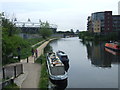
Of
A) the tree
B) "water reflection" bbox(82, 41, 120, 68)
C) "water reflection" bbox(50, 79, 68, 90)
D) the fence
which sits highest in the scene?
the tree

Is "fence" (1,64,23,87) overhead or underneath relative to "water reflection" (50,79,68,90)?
overhead

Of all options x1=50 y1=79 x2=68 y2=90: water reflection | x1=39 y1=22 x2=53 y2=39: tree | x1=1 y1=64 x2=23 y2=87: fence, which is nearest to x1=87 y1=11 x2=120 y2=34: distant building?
x1=39 y1=22 x2=53 y2=39: tree

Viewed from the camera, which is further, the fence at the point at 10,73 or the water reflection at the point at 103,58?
the water reflection at the point at 103,58

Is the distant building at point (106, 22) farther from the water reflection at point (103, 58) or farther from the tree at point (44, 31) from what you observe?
the water reflection at point (103, 58)

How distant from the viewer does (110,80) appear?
74.4 ft

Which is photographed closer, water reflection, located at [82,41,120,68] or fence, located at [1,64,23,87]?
fence, located at [1,64,23,87]

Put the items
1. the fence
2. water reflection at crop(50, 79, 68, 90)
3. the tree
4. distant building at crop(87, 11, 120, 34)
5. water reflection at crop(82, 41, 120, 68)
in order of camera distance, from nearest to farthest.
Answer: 1. the fence
2. water reflection at crop(50, 79, 68, 90)
3. water reflection at crop(82, 41, 120, 68)
4. distant building at crop(87, 11, 120, 34)
5. the tree

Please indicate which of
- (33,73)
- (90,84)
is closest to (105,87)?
(90,84)

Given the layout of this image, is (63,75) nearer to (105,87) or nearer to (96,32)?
(105,87)

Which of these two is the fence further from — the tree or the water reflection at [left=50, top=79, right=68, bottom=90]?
the tree

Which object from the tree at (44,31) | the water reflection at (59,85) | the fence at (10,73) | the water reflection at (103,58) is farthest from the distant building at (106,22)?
the fence at (10,73)

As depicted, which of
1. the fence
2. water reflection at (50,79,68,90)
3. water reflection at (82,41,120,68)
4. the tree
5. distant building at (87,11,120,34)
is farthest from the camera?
the tree

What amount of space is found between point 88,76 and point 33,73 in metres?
7.46

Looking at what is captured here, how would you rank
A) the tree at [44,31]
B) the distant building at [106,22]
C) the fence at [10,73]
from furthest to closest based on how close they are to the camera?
the tree at [44,31]
the distant building at [106,22]
the fence at [10,73]
